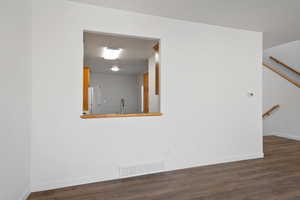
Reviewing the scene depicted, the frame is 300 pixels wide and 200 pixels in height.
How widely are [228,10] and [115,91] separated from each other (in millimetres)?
7566

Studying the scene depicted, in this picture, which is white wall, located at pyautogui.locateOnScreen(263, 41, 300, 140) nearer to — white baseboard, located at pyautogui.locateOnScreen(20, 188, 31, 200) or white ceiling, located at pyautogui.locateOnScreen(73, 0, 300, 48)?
white ceiling, located at pyautogui.locateOnScreen(73, 0, 300, 48)

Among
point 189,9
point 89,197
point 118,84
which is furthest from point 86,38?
point 118,84

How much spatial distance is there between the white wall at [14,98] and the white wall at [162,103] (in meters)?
0.17

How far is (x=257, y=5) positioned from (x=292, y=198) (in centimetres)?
252

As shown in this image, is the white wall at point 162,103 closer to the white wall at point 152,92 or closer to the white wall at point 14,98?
the white wall at point 14,98

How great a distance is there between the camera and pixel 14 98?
5.92ft

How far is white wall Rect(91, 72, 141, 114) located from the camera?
925 cm

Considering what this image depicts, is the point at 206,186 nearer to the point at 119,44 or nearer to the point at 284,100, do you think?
the point at 119,44

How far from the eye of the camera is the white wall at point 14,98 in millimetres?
1607

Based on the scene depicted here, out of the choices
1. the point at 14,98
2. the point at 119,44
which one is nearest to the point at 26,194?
the point at 14,98

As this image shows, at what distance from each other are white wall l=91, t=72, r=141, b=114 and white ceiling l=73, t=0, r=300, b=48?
22.9 feet

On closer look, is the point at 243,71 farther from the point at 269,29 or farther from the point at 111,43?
the point at 111,43

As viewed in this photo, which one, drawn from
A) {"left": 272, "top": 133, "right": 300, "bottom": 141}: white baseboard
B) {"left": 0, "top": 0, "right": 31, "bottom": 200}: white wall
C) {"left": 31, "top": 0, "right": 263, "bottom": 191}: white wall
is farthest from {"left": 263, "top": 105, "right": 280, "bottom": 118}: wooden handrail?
{"left": 0, "top": 0, "right": 31, "bottom": 200}: white wall

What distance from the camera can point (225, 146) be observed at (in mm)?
3264
